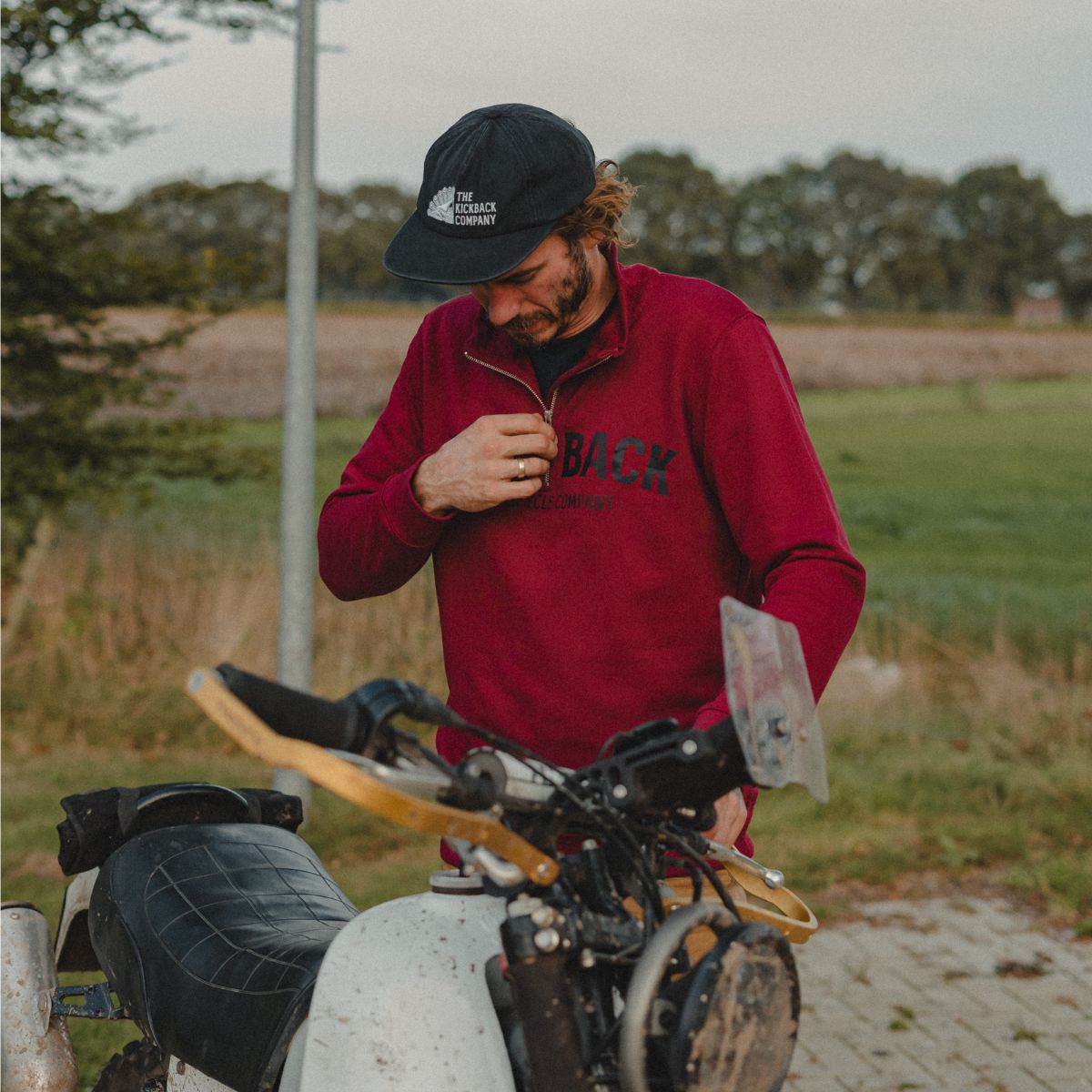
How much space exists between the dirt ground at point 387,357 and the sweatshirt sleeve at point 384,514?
6.04 m

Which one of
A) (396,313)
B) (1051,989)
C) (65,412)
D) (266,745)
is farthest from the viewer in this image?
(396,313)

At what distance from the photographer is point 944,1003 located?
16.3 feet

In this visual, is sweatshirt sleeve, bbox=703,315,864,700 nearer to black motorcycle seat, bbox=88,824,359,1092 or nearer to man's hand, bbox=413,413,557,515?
man's hand, bbox=413,413,557,515

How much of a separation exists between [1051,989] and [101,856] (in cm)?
361

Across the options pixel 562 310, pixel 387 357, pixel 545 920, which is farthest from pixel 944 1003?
pixel 387 357

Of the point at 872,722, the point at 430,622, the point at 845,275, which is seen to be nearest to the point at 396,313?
the point at 430,622

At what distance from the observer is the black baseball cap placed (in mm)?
2133

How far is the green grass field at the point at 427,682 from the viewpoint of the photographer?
642 cm

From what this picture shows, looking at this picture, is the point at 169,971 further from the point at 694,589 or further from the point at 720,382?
the point at 720,382

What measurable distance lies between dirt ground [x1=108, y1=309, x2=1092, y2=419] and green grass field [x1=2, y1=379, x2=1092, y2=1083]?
785mm

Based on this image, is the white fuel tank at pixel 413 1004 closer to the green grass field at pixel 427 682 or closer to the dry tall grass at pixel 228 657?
the green grass field at pixel 427 682

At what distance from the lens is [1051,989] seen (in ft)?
16.7

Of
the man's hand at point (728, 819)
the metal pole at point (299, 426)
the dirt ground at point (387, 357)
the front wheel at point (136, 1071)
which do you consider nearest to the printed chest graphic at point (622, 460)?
the man's hand at point (728, 819)

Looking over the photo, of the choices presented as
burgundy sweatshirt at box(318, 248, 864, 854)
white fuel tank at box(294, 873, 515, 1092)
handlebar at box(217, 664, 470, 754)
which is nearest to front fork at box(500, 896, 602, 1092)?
white fuel tank at box(294, 873, 515, 1092)
